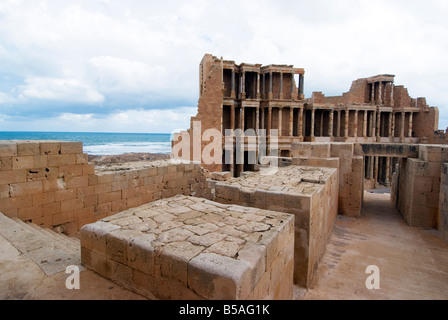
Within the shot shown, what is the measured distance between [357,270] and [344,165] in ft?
17.6

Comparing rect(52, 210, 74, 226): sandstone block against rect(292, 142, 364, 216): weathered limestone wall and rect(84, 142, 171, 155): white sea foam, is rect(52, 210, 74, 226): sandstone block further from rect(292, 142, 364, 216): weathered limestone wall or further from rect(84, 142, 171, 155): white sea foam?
rect(84, 142, 171, 155): white sea foam

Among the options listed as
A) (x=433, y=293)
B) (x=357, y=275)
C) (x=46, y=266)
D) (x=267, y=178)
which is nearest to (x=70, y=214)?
(x=46, y=266)

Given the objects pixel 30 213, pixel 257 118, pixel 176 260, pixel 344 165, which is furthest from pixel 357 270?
pixel 257 118

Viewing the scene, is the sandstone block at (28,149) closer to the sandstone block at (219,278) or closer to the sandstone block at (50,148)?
the sandstone block at (50,148)

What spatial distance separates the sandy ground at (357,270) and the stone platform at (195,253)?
31 cm

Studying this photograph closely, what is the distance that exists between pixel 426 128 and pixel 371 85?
707 centimetres

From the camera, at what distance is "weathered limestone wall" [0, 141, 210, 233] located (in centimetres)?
560

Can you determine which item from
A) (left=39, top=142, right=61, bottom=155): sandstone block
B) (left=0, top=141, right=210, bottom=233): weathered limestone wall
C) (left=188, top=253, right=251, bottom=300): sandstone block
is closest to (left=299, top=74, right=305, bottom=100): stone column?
(left=0, top=141, right=210, bottom=233): weathered limestone wall

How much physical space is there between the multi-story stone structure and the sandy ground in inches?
422
